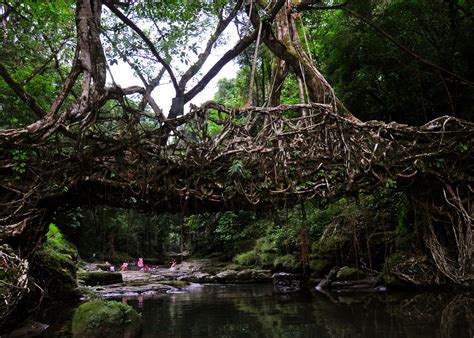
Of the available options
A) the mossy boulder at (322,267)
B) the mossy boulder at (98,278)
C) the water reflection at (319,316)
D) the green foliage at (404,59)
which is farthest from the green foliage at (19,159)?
the mossy boulder at (322,267)

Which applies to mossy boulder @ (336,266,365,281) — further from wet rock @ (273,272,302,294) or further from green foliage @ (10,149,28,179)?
green foliage @ (10,149,28,179)

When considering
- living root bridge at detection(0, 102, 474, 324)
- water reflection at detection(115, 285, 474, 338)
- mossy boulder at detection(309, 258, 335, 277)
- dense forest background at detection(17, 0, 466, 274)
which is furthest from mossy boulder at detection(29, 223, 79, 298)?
mossy boulder at detection(309, 258, 335, 277)

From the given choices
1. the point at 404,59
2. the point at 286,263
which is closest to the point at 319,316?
the point at 404,59

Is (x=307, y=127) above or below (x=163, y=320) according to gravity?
above

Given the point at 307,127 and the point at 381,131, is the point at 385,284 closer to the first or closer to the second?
the point at 381,131

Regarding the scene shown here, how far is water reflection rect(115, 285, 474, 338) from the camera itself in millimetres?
5098

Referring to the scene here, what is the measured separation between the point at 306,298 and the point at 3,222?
5800mm

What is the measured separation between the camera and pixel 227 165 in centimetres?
640

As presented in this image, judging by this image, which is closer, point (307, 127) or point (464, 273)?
point (307, 127)

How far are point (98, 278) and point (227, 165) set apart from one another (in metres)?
7.99

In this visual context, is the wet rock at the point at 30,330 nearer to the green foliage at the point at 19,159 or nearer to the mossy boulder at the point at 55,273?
the mossy boulder at the point at 55,273

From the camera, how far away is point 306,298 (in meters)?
8.57

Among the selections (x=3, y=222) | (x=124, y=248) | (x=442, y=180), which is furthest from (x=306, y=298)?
(x=124, y=248)

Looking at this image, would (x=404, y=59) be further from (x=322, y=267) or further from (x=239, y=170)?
(x=322, y=267)
